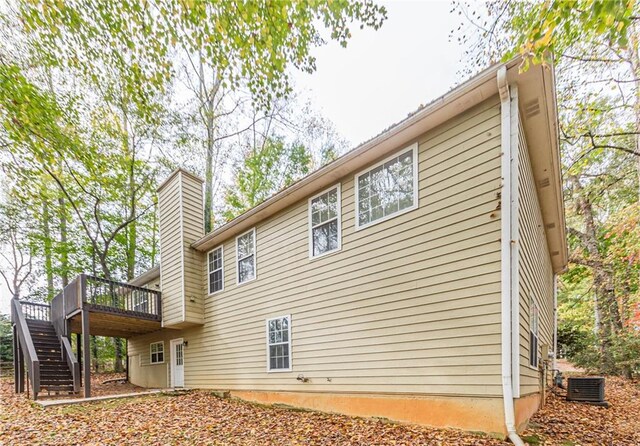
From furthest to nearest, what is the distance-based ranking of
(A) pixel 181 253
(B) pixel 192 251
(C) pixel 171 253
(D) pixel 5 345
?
1. (D) pixel 5 345
2. (C) pixel 171 253
3. (B) pixel 192 251
4. (A) pixel 181 253

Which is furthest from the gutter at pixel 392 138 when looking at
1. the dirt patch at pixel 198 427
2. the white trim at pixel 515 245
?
the dirt patch at pixel 198 427

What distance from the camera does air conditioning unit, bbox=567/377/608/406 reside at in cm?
745

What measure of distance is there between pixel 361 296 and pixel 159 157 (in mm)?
14762

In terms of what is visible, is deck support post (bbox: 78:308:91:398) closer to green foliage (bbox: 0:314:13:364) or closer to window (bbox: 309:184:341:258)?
window (bbox: 309:184:341:258)

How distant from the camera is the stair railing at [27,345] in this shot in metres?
8.79

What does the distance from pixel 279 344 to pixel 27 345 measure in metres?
7.78

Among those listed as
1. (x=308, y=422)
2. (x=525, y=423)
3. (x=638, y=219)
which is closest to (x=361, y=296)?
(x=308, y=422)

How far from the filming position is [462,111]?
5.25m

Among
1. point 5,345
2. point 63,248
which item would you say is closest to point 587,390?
point 63,248

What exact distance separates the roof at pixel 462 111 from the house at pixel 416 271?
0.03m

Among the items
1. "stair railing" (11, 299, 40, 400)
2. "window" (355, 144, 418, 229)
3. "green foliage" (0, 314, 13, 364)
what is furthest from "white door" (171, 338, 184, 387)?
"green foliage" (0, 314, 13, 364)

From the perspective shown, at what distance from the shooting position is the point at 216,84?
55.2 feet

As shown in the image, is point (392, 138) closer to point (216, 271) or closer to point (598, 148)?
point (216, 271)

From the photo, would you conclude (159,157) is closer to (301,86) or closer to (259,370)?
(301,86)
